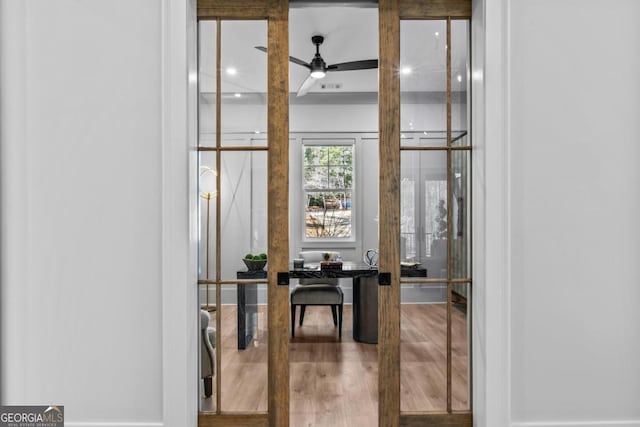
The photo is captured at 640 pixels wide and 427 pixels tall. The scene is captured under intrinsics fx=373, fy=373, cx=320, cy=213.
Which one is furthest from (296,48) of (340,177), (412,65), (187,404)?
(187,404)

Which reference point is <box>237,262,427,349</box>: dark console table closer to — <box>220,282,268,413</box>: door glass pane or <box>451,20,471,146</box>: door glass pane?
<box>220,282,268,413</box>: door glass pane

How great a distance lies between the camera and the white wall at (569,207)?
169 centimetres

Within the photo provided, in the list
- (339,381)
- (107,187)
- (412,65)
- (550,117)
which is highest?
(412,65)

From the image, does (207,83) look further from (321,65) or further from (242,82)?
(321,65)

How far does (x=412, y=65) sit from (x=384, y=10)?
296mm

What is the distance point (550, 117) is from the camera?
5.56 ft

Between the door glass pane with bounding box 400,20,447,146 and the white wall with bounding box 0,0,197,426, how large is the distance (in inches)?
40.9

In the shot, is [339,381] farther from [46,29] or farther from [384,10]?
[46,29]

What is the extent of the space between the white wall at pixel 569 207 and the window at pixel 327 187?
3.55 m

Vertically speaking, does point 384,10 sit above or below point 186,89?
above

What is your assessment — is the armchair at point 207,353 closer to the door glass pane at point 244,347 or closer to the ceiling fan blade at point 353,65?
the door glass pane at point 244,347

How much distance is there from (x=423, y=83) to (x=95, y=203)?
1637mm

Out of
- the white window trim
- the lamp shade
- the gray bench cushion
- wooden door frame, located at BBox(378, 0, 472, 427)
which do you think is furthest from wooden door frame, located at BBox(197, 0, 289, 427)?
the white window trim

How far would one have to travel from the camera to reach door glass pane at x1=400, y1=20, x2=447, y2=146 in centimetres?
181
